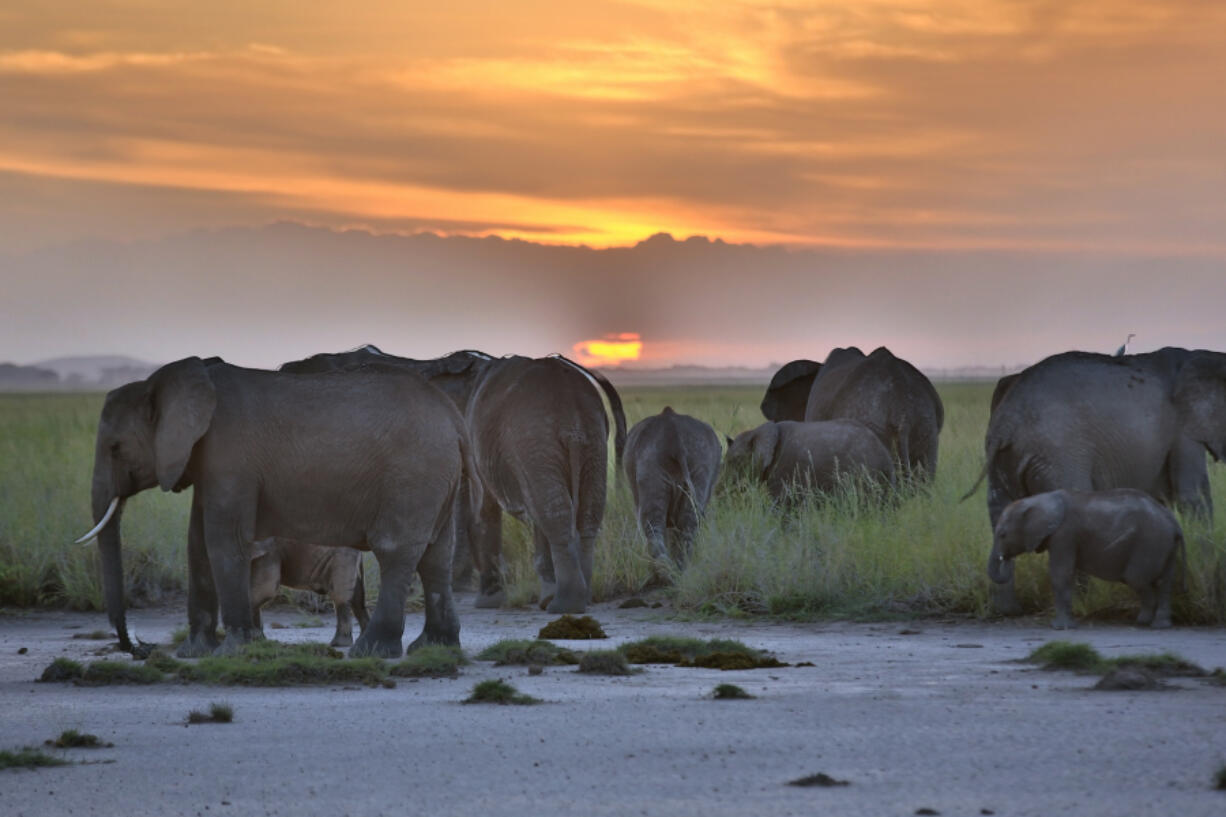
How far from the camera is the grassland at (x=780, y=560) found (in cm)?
1375

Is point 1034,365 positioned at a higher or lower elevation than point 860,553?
higher

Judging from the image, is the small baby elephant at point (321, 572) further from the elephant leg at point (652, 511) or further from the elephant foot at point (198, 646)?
the elephant leg at point (652, 511)

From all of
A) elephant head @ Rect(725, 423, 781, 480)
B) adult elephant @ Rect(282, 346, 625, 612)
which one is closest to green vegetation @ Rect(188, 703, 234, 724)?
adult elephant @ Rect(282, 346, 625, 612)

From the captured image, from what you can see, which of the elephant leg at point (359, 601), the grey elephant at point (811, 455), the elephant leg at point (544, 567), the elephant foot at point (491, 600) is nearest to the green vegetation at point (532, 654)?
the elephant leg at point (359, 601)

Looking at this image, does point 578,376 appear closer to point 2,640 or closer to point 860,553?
point 860,553

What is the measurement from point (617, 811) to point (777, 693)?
121 inches

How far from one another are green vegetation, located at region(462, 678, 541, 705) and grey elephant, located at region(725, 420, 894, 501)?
7.48m

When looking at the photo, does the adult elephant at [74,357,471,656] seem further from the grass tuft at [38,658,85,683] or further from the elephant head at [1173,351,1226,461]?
the elephant head at [1173,351,1226,461]

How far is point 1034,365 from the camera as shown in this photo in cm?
1416

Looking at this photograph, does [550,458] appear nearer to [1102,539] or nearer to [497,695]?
[1102,539]

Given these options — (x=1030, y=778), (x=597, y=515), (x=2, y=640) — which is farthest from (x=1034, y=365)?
(x=2, y=640)

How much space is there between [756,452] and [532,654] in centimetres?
617

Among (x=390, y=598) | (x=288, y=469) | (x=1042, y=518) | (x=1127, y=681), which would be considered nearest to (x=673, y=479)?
(x=1042, y=518)

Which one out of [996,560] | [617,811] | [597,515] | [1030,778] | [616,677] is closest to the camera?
[617,811]
